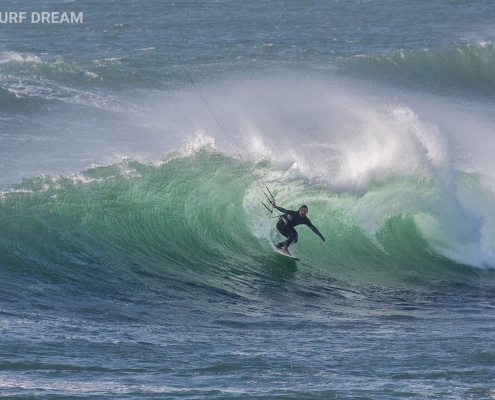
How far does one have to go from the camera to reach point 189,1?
135 feet

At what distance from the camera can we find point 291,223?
1620cm

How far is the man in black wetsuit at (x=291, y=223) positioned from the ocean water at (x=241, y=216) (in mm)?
552

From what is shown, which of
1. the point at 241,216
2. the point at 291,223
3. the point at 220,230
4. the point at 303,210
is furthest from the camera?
the point at 241,216

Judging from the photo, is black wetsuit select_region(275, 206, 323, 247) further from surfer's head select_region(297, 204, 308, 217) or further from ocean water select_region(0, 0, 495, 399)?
ocean water select_region(0, 0, 495, 399)

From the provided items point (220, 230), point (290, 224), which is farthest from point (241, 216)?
point (290, 224)

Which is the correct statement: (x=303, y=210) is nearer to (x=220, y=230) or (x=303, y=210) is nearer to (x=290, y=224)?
(x=290, y=224)

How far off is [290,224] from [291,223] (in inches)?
1.6

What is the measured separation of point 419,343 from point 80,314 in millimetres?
5101

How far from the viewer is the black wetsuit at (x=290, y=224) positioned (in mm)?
16078

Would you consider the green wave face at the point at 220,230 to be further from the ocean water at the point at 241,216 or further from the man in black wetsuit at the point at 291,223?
the man in black wetsuit at the point at 291,223

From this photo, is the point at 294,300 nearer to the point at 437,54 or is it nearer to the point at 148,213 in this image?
the point at 148,213

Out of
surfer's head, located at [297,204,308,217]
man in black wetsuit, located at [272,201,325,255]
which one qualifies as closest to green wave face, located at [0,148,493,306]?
man in black wetsuit, located at [272,201,325,255]

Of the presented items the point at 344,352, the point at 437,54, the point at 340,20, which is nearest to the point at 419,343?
the point at 344,352

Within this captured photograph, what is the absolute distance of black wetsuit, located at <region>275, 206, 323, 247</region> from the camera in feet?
52.7
